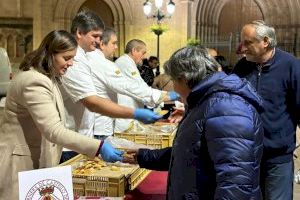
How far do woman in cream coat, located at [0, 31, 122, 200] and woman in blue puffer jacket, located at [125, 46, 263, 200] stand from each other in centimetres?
66

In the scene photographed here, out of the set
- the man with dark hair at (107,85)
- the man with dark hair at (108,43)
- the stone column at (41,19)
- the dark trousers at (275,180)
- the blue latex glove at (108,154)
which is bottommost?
the dark trousers at (275,180)

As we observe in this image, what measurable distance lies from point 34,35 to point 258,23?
14.4 m

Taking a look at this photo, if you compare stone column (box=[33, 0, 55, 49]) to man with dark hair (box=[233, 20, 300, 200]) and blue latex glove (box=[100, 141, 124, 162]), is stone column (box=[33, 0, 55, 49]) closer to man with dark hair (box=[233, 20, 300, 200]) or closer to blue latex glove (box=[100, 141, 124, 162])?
man with dark hair (box=[233, 20, 300, 200])

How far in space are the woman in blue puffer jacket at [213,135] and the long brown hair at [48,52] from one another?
67cm

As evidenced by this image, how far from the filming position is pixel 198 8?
16.8 metres

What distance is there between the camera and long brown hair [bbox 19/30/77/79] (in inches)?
102

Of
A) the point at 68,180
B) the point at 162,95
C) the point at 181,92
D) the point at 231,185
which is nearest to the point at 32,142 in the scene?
the point at 68,180

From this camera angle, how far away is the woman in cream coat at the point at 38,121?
2535 millimetres

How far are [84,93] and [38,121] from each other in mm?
739

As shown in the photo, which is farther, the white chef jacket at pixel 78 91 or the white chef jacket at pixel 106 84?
the white chef jacket at pixel 106 84

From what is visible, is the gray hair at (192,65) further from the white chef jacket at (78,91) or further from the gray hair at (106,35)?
the gray hair at (106,35)

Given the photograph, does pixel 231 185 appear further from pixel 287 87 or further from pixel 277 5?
pixel 277 5

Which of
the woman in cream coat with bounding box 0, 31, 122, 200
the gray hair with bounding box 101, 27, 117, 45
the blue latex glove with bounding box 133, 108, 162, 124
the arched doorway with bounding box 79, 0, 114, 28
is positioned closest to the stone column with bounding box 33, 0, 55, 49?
the arched doorway with bounding box 79, 0, 114, 28

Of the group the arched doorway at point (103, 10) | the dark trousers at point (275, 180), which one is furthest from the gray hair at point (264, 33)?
the arched doorway at point (103, 10)
